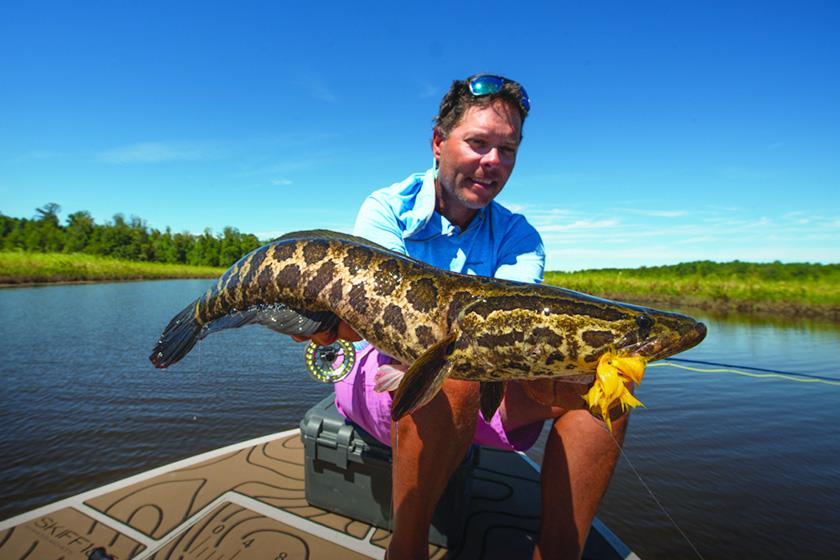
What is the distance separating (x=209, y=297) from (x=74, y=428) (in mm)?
4956

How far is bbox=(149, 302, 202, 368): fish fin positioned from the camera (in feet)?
10.5

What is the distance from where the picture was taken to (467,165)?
9.44ft

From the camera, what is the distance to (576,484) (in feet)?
7.53

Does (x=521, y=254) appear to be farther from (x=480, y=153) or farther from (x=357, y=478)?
(x=357, y=478)

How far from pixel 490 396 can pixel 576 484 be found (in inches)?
26.5

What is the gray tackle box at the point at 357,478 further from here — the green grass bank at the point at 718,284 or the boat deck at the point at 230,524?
the green grass bank at the point at 718,284

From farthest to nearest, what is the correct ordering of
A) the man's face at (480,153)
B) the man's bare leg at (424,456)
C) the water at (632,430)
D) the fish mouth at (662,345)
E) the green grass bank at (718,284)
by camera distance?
the green grass bank at (718,284) → the water at (632,430) → the man's face at (480,153) → the man's bare leg at (424,456) → the fish mouth at (662,345)

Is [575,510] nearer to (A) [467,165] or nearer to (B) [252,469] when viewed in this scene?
(A) [467,165]

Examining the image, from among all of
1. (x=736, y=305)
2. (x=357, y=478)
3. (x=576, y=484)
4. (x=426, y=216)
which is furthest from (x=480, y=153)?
(x=736, y=305)

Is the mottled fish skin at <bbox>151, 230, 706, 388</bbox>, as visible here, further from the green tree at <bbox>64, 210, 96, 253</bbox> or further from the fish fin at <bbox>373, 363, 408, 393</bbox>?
the green tree at <bbox>64, 210, 96, 253</bbox>

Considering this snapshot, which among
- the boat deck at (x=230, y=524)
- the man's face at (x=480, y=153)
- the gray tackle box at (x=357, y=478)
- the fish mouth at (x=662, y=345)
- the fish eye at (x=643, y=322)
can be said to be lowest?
the boat deck at (x=230, y=524)

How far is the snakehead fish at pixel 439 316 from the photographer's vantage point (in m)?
1.90

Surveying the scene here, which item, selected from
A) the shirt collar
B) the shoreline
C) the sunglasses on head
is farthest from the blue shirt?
the shoreline

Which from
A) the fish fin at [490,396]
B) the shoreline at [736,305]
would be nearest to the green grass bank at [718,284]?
the shoreline at [736,305]
